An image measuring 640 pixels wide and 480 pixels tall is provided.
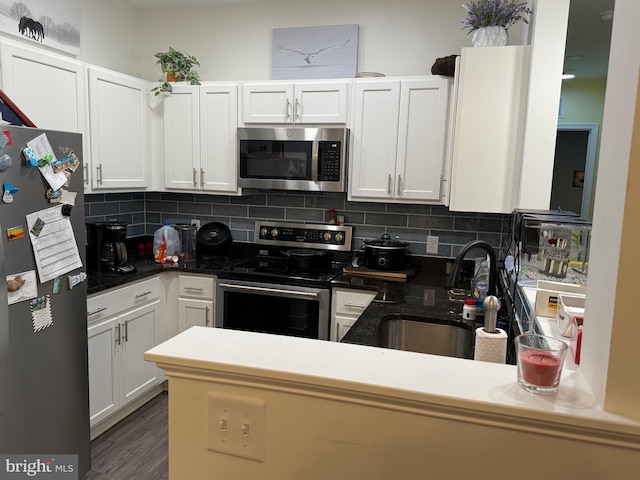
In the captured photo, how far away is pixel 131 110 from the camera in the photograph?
3.15m

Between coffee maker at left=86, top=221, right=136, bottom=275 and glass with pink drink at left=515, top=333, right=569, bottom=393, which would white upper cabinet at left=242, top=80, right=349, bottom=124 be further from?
glass with pink drink at left=515, top=333, right=569, bottom=393

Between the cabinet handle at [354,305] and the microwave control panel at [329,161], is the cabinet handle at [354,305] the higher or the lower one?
the lower one

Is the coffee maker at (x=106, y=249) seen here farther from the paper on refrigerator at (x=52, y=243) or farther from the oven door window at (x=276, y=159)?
the oven door window at (x=276, y=159)

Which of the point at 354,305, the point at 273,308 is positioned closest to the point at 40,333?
the point at 273,308

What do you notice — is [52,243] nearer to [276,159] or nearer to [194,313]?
[194,313]

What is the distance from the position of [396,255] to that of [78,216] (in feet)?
5.96

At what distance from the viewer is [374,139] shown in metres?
2.95

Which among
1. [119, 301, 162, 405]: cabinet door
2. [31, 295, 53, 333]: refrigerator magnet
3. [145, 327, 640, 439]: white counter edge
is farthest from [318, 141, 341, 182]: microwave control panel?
[145, 327, 640, 439]: white counter edge

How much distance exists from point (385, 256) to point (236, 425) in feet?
7.23

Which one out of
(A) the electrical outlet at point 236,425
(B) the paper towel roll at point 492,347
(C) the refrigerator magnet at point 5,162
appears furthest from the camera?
(C) the refrigerator magnet at point 5,162

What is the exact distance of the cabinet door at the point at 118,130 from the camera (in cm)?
286

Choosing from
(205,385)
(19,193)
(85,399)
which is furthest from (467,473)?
(85,399)

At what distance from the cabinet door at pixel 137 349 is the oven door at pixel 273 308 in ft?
1.35
